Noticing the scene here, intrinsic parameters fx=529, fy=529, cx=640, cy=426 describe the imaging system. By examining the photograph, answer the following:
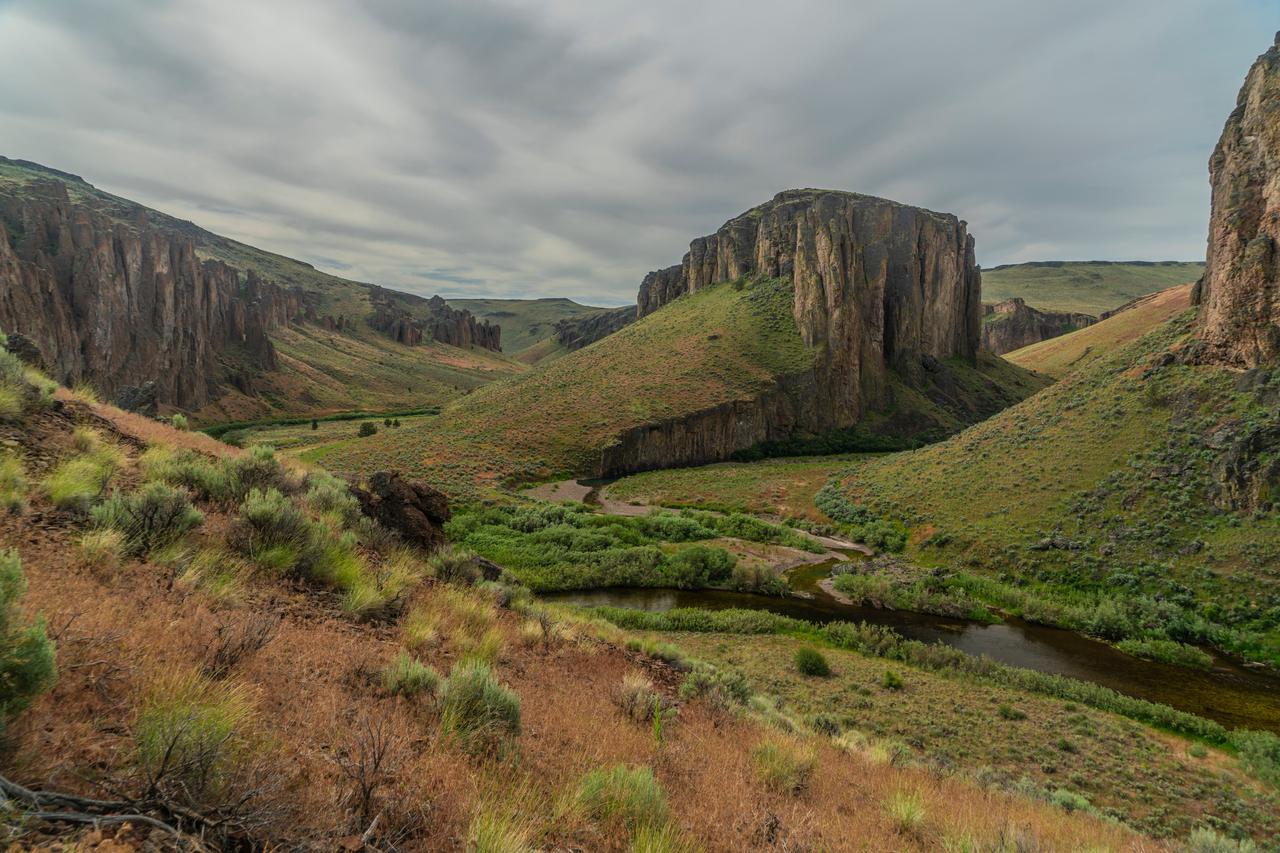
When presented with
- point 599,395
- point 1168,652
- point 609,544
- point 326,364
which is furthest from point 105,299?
point 1168,652

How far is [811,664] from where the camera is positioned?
17625 mm

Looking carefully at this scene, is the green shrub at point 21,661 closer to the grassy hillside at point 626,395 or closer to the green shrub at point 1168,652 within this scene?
the green shrub at point 1168,652

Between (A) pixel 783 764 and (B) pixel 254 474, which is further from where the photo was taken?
(B) pixel 254 474

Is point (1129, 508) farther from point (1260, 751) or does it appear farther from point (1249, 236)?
point (1249, 236)

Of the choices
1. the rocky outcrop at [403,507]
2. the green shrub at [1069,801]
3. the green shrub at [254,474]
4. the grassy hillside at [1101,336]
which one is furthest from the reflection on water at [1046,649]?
the grassy hillside at [1101,336]

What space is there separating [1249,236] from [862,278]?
4806 centimetres

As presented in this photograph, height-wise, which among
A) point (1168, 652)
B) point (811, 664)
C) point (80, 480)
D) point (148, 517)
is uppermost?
point (80, 480)

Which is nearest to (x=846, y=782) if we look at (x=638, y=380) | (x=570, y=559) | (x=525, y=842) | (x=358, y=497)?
(x=525, y=842)

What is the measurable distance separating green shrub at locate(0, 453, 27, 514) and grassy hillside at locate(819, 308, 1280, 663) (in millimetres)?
31805

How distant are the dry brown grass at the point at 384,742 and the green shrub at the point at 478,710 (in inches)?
7.4

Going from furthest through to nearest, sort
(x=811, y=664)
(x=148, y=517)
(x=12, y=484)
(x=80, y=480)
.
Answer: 1. (x=811, y=664)
2. (x=80, y=480)
3. (x=148, y=517)
4. (x=12, y=484)

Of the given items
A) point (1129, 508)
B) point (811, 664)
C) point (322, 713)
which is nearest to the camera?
point (322, 713)

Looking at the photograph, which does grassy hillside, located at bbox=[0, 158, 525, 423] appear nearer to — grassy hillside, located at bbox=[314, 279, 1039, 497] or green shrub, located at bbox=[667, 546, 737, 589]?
grassy hillside, located at bbox=[314, 279, 1039, 497]

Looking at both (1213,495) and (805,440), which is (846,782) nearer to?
(1213,495)
